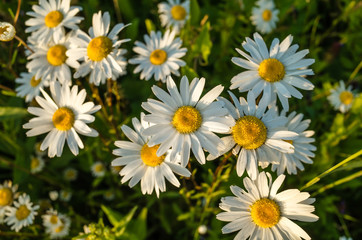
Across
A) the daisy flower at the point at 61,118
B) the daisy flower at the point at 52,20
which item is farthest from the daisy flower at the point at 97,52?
the daisy flower at the point at 52,20

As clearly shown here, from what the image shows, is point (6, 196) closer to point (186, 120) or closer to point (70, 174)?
point (70, 174)

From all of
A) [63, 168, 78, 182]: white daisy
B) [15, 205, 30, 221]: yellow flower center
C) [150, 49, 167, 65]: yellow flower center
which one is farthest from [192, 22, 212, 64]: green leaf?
[15, 205, 30, 221]: yellow flower center

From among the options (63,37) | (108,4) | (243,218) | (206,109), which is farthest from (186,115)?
(108,4)

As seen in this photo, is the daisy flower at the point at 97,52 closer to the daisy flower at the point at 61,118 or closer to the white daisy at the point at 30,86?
the daisy flower at the point at 61,118

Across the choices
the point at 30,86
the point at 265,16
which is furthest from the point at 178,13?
A: the point at 30,86

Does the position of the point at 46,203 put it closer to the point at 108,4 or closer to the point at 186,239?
the point at 186,239

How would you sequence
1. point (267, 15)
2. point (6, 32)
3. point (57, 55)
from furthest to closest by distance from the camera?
1. point (267, 15)
2. point (57, 55)
3. point (6, 32)

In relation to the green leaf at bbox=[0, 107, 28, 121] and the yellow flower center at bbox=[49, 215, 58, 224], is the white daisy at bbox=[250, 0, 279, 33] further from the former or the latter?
the yellow flower center at bbox=[49, 215, 58, 224]
